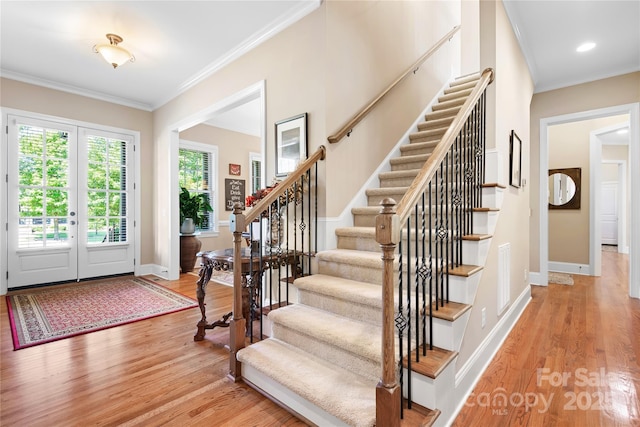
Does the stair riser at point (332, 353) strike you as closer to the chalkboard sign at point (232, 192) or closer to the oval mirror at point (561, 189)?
the chalkboard sign at point (232, 192)

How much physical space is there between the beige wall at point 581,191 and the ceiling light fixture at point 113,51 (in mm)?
6973

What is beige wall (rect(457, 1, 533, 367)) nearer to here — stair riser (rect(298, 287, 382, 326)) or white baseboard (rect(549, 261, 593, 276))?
stair riser (rect(298, 287, 382, 326))

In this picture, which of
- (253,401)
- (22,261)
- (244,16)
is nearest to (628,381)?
(253,401)

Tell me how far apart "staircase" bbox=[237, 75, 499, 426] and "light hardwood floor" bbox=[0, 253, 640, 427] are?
0.68 ft

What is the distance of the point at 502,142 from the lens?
8.89 ft

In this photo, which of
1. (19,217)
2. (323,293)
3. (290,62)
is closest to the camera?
(323,293)

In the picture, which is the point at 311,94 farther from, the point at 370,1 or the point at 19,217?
the point at 19,217

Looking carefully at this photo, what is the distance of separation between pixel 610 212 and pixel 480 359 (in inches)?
379

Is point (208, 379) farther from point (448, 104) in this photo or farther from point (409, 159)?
→ point (448, 104)

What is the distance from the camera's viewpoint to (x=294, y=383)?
168 centimetres

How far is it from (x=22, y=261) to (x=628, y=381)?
6627 mm

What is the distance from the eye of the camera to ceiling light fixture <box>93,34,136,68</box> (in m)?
3.25

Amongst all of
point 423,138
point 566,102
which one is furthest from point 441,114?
point 566,102

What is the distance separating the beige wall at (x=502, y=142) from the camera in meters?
2.16
